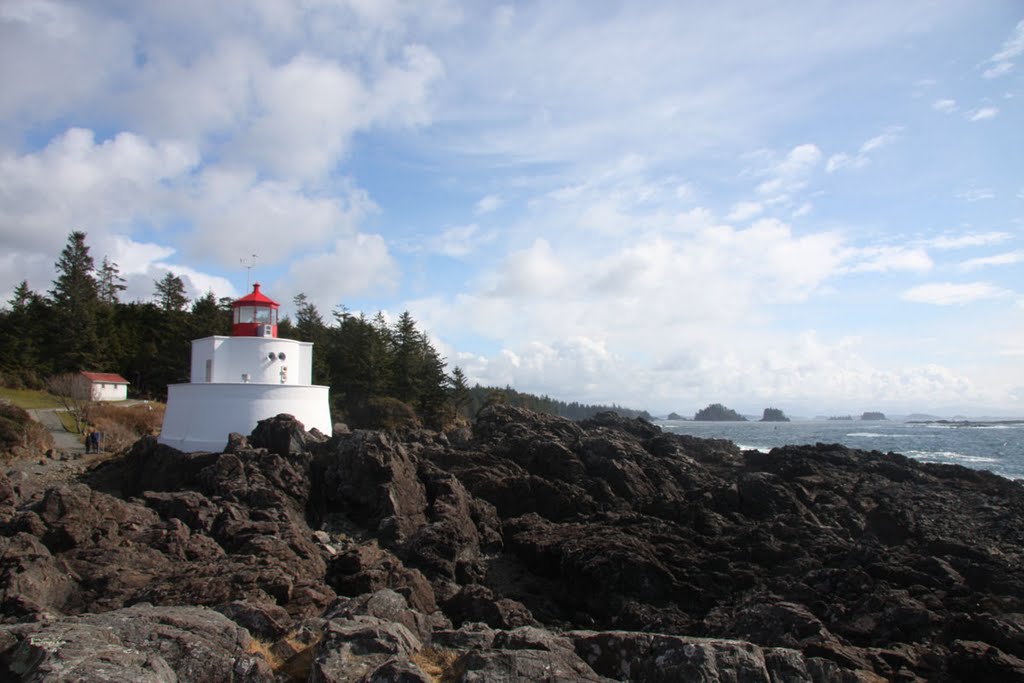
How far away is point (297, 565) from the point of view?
11648 millimetres

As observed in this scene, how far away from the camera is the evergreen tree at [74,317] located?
141ft

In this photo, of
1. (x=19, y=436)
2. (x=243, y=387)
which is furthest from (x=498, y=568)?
(x=19, y=436)

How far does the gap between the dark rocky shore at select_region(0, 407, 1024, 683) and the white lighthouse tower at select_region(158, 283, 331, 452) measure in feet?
4.31

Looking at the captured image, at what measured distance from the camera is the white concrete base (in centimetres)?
2102

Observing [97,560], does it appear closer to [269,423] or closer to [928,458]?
[269,423]

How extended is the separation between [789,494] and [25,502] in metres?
18.0

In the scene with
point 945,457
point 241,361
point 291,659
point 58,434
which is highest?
point 241,361

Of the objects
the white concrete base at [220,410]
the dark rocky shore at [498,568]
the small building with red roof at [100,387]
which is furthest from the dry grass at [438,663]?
the small building with red roof at [100,387]

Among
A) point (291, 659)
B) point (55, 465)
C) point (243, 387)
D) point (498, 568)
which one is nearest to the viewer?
point (291, 659)

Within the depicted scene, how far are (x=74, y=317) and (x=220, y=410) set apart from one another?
3156 cm

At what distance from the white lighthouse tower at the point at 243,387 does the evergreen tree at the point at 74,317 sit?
2614 cm

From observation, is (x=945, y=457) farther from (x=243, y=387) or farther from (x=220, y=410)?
(x=220, y=410)

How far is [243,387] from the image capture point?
21312 millimetres

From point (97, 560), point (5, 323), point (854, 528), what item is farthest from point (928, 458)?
point (5, 323)
